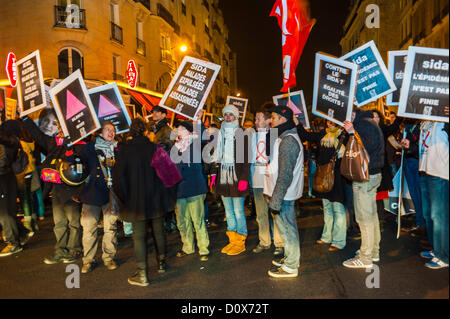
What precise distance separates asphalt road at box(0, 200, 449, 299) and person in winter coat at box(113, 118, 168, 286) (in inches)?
16.2

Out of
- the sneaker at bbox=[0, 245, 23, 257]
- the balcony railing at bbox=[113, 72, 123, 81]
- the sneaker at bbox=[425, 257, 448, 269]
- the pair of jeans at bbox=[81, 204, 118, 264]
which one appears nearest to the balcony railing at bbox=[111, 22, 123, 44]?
the balcony railing at bbox=[113, 72, 123, 81]

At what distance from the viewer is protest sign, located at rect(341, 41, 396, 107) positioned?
15.7ft

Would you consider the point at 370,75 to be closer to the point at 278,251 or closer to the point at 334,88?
the point at 334,88

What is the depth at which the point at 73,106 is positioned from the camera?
4.91 meters

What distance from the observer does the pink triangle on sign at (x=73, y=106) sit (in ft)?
16.0

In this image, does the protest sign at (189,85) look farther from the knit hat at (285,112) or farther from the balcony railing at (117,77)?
the balcony railing at (117,77)

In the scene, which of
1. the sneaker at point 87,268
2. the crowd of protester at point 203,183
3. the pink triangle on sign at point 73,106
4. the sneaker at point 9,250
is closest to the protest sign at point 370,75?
the crowd of protester at point 203,183

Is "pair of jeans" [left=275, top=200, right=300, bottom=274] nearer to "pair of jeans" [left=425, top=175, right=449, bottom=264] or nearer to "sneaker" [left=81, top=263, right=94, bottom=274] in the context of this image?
"pair of jeans" [left=425, top=175, right=449, bottom=264]

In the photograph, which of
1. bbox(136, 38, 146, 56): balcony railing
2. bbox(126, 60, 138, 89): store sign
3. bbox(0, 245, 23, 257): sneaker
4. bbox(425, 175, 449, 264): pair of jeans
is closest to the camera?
bbox(425, 175, 449, 264): pair of jeans

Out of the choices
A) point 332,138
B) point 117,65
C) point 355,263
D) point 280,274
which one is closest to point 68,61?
point 117,65

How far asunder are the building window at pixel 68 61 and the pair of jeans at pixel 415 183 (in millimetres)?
15599

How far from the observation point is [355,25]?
54875 millimetres

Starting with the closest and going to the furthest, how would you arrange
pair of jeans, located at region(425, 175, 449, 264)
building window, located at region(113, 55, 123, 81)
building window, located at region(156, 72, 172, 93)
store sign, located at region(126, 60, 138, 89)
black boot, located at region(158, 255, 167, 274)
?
pair of jeans, located at region(425, 175, 449, 264) < black boot, located at region(158, 255, 167, 274) < store sign, located at region(126, 60, 138, 89) < building window, located at region(113, 55, 123, 81) < building window, located at region(156, 72, 172, 93)
